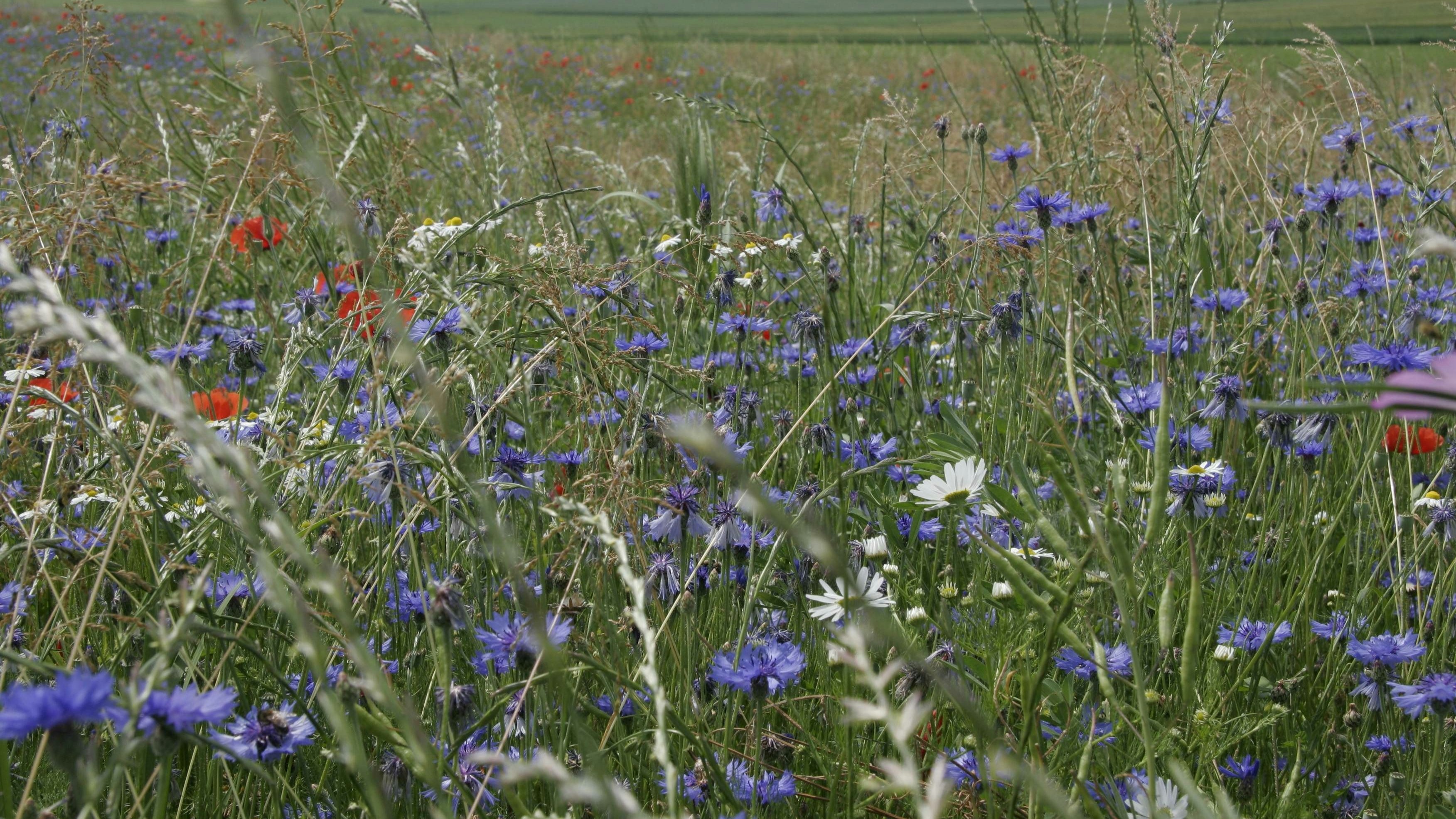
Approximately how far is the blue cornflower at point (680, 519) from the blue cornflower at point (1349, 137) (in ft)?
5.06

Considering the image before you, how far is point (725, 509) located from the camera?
145 cm

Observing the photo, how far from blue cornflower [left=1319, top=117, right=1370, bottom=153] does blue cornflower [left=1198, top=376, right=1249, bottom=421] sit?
2.13 ft

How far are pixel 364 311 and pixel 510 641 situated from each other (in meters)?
0.41

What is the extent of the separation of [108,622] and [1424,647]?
1.63 metres

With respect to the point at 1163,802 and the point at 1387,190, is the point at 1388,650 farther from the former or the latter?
the point at 1387,190

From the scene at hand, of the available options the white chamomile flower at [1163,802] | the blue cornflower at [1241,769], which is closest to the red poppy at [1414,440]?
the blue cornflower at [1241,769]

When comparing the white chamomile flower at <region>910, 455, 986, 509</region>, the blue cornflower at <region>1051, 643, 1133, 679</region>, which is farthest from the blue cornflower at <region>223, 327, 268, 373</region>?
the blue cornflower at <region>1051, 643, 1133, 679</region>

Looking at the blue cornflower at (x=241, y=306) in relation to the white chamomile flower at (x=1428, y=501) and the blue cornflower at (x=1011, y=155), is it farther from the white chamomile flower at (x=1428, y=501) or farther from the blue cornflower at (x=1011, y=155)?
the white chamomile flower at (x=1428, y=501)

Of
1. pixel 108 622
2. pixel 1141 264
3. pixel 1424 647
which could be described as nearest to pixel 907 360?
pixel 1141 264

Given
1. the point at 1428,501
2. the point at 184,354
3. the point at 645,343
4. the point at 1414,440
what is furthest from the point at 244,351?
the point at 1414,440

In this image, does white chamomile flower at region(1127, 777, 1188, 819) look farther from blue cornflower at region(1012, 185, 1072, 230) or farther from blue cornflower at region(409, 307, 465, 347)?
blue cornflower at region(1012, 185, 1072, 230)

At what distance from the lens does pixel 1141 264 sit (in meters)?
3.15

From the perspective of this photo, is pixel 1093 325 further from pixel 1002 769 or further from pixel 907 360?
Result: pixel 1002 769

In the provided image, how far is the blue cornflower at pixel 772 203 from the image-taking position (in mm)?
2531
